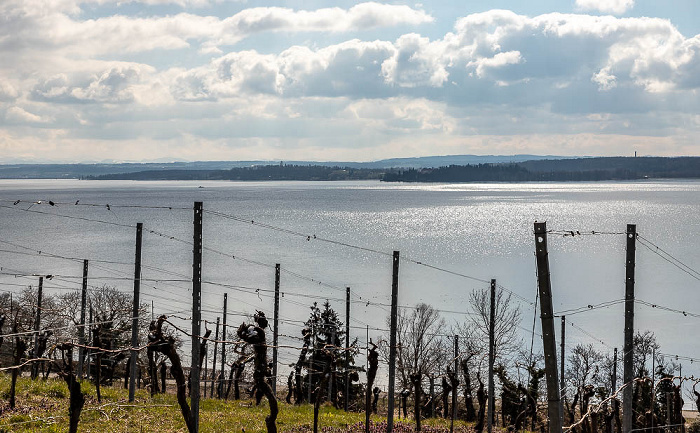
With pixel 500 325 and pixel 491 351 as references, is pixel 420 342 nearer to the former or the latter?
pixel 500 325

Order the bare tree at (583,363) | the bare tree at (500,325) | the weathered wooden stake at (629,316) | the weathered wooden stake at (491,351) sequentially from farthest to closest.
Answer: the bare tree at (500,325), the bare tree at (583,363), the weathered wooden stake at (491,351), the weathered wooden stake at (629,316)

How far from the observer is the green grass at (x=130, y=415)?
1836 cm

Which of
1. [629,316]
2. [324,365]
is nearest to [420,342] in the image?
[324,365]

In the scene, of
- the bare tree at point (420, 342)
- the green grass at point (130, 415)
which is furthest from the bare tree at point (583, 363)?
the green grass at point (130, 415)

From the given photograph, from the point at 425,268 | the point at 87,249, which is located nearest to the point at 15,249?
the point at 87,249

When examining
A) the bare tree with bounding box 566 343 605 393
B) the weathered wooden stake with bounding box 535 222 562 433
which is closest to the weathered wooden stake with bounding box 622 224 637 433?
the weathered wooden stake with bounding box 535 222 562 433

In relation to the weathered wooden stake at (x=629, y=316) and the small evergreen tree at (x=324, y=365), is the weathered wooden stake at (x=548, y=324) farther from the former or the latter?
the small evergreen tree at (x=324, y=365)

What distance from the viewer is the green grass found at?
1836 centimetres

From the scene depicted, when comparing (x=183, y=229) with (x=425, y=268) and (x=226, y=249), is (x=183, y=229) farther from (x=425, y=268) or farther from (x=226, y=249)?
(x=425, y=268)

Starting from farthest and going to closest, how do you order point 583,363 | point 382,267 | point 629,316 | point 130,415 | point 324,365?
point 382,267 → point 583,363 → point 324,365 → point 130,415 → point 629,316

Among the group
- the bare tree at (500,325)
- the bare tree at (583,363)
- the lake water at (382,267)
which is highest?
the lake water at (382,267)

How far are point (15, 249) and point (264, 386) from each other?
98.2 m

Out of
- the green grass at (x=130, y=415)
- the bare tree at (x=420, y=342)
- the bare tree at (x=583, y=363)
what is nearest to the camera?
the green grass at (x=130, y=415)

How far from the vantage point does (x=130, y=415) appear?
66.7ft
